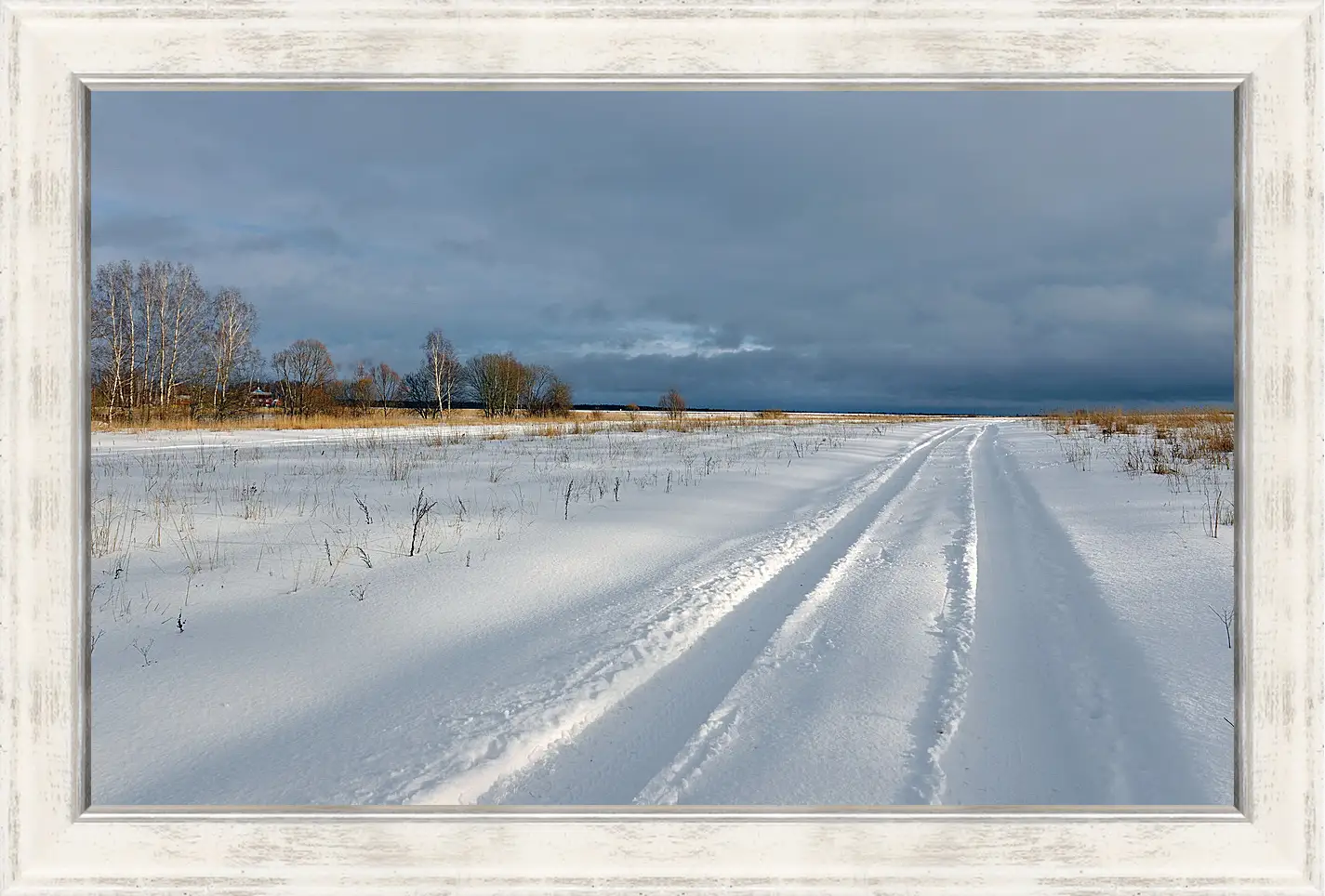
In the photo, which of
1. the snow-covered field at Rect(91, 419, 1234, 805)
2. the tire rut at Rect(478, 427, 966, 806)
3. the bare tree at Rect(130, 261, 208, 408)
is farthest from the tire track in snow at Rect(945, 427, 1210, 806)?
the bare tree at Rect(130, 261, 208, 408)

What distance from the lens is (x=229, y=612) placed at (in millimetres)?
3227

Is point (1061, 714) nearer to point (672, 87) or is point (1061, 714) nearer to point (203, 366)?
point (672, 87)

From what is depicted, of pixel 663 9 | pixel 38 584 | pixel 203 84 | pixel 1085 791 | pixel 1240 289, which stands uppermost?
pixel 663 9

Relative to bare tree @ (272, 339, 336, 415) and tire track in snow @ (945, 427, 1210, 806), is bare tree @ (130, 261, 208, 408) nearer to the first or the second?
bare tree @ (272, 339, 336, 415)

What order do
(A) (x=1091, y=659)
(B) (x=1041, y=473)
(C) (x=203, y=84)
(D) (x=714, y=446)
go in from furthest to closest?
(D) (x=714, y=446)
(B) (x=1041, y=473)
(A) (x=1091, y=659)
(C) (x=203, y=84)

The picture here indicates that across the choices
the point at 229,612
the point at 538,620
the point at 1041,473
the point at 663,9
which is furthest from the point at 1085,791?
the point at 1041,473

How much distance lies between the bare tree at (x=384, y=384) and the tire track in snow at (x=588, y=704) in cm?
3081

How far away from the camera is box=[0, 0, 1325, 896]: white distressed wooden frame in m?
1.57

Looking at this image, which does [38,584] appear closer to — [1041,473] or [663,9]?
[663,9]

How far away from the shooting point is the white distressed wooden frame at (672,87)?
61.7 inches

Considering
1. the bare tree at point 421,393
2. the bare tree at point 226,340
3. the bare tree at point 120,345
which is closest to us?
the bare tree at point 120,345

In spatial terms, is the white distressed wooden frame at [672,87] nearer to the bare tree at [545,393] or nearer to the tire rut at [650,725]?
the tire rut at [650,725]

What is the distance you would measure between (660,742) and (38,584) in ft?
6.67

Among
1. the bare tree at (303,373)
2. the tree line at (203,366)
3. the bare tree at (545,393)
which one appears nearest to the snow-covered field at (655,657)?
the tree line at (203,366)
